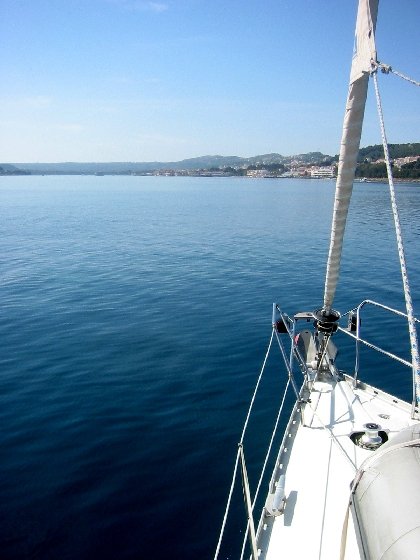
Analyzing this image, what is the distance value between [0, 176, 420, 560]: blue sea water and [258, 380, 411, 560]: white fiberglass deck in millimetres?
2705

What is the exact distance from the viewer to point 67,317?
22.9 m

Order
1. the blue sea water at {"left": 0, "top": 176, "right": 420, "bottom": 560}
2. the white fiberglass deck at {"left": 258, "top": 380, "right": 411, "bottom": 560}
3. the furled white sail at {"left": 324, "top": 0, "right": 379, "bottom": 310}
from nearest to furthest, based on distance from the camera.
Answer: the white fiberglass deck at {"left": 258, "top": 380, "right": 411, "bottom": 560} < the furled white sail at {"left": 324, "top": 0, "right": 379, "bottom": 310} < the blue sea water at {"left": 0, "top": 176, "right": 420, "bottom": 560}

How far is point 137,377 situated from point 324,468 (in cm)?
950

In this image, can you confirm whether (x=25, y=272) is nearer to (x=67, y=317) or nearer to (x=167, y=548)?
(x=67, y=317)

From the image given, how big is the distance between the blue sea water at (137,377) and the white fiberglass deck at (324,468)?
270cm

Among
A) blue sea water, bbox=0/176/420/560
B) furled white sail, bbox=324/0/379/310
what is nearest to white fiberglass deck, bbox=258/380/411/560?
blue sea water, bbox=0/176/420/560

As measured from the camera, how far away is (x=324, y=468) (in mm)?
8227

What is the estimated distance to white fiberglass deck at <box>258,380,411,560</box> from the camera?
6.59 metres

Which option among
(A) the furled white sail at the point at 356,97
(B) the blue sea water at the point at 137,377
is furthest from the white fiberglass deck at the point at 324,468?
(A) the furled white sail at the point at 356,97

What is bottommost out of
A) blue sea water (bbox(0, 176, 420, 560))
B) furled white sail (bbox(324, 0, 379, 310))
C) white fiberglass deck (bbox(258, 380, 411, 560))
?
blue sea water (bbox(0, 176, 420, 560))

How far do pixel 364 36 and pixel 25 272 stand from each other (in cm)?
3019

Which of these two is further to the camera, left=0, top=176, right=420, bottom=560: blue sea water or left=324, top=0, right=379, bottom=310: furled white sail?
left=0, top=176, right=420, bottom=560: blue sea water

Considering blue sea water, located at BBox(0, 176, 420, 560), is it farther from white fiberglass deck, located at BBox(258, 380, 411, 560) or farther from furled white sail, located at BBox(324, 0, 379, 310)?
furled white sail, located at BBox(324, 0, 379, 310)

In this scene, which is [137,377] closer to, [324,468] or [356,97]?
[324,468]
